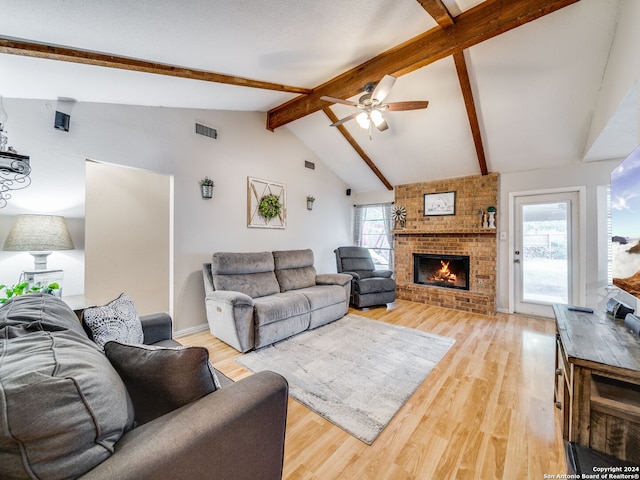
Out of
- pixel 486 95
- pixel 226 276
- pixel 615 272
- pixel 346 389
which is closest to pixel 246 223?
pixel 226 276

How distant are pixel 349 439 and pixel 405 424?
15.9 inches

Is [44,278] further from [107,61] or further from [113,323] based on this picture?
[107,61]

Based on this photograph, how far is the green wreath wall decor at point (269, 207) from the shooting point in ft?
13.2

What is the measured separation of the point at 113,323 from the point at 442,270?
481 cm

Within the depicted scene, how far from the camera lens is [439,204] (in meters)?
4.78

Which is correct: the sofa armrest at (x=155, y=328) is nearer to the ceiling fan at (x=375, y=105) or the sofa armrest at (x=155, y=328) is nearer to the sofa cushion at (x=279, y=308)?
the sofa cushion at (x=279, y=308)

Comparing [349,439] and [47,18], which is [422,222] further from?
[47,18]

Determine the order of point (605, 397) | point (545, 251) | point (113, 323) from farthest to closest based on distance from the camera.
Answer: point (545, 251) < point (113, 323) < point (605, 397)

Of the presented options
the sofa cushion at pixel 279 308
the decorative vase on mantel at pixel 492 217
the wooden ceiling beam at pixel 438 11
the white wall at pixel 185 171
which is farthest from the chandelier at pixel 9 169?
the decorative vase on mantel at pixel 492 217

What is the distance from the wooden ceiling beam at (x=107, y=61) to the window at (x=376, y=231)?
3695mm

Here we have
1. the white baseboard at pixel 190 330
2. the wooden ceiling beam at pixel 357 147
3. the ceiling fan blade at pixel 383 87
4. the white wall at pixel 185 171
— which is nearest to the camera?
the white wall at pixel 185 171

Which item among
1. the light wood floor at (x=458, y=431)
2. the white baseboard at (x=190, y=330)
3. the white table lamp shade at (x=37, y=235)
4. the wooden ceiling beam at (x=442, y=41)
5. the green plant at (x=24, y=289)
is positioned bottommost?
the light wood floor at (x=458, y=431)

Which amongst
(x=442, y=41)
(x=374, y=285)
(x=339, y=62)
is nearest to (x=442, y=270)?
(x=374, y=285)

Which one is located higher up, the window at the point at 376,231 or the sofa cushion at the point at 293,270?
the window at the point at 376,231
